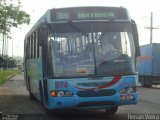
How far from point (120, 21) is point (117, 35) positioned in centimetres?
43

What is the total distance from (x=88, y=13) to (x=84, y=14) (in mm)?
131

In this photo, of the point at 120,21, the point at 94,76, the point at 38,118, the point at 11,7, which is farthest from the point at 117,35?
the point at 11,7

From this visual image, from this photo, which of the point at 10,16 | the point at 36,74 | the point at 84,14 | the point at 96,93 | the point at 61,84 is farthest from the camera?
the point at 10,16

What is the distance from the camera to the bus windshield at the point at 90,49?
40.5ft

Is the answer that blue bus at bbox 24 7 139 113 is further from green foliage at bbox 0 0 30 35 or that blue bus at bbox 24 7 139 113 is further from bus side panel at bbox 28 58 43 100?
green foliage at bbox 0 0 30 35

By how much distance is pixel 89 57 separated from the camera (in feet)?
40.8

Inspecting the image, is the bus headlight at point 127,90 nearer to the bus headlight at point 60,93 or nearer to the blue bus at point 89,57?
the blue bus at point 89,57

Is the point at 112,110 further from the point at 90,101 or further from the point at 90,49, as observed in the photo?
the point at 90,49

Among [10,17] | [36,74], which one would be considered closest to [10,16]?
[10,17]

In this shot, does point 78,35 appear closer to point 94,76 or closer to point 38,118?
point 94,76

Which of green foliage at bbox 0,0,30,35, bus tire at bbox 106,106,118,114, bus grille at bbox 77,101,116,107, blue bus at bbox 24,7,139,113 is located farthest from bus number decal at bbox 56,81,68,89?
green foliage at bbox 0,0,30,35

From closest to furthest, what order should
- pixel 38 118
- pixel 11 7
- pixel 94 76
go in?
pixel 94 76 → pixel 38 118 → pixel 11 7

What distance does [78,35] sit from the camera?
12.5m

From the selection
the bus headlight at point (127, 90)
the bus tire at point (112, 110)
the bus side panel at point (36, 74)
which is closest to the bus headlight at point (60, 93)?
the bus headlight at point (127, 90)
